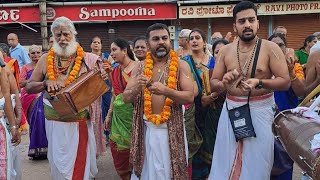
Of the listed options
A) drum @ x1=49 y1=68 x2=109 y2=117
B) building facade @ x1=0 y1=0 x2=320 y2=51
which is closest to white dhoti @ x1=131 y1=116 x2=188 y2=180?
drum @ x1=49 y1=68 x2=109 y2=117

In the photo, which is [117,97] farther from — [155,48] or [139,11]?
[139,11]

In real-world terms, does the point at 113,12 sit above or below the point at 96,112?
above

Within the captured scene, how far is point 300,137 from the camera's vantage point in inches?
103

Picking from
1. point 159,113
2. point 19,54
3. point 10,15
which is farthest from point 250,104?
point 10,15

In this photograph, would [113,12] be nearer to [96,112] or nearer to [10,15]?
[10,15]

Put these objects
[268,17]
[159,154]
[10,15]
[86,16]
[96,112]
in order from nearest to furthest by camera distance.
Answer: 1. [159,154]
2. [96,112]
3. [10,15]
4. [86,16]
5. [268,17]

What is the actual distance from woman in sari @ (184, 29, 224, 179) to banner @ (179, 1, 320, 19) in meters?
10.3

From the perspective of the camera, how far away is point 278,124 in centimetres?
319

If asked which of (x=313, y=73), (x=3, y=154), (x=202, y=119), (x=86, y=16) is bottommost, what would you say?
(x=3, y=154)

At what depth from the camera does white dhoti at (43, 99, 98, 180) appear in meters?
4.61

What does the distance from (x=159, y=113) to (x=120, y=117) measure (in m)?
1.26

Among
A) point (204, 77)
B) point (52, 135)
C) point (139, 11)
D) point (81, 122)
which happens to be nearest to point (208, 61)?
point (204, 77)

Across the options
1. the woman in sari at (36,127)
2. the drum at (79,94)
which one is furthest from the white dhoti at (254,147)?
the woman in sari at (36,127)

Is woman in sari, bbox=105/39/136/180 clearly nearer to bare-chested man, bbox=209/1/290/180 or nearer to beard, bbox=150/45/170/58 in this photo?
beard, bbox=150/45/170/58
